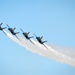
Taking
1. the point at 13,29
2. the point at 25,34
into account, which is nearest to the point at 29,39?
the point at 25,34

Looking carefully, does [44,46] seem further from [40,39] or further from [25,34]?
[25,34]

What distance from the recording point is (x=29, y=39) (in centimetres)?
6962

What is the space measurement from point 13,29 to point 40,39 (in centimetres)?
1187

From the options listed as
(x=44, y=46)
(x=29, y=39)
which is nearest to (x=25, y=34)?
(x=29, y=39)

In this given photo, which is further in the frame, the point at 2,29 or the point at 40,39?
the point at 2,29

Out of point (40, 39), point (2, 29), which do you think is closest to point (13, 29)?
point (2, 29)

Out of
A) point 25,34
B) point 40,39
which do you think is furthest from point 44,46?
point 25,34

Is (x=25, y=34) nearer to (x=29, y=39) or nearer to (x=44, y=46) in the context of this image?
(x=29, y=39)

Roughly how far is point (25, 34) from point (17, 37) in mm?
3560

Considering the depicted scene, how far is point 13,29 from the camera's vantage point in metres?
72.6

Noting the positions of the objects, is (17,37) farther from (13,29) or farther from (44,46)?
(44,46)

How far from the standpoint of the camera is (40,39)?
68.5 meters

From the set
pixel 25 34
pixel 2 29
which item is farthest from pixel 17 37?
pixel 2 29

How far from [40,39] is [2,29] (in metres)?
16.0
